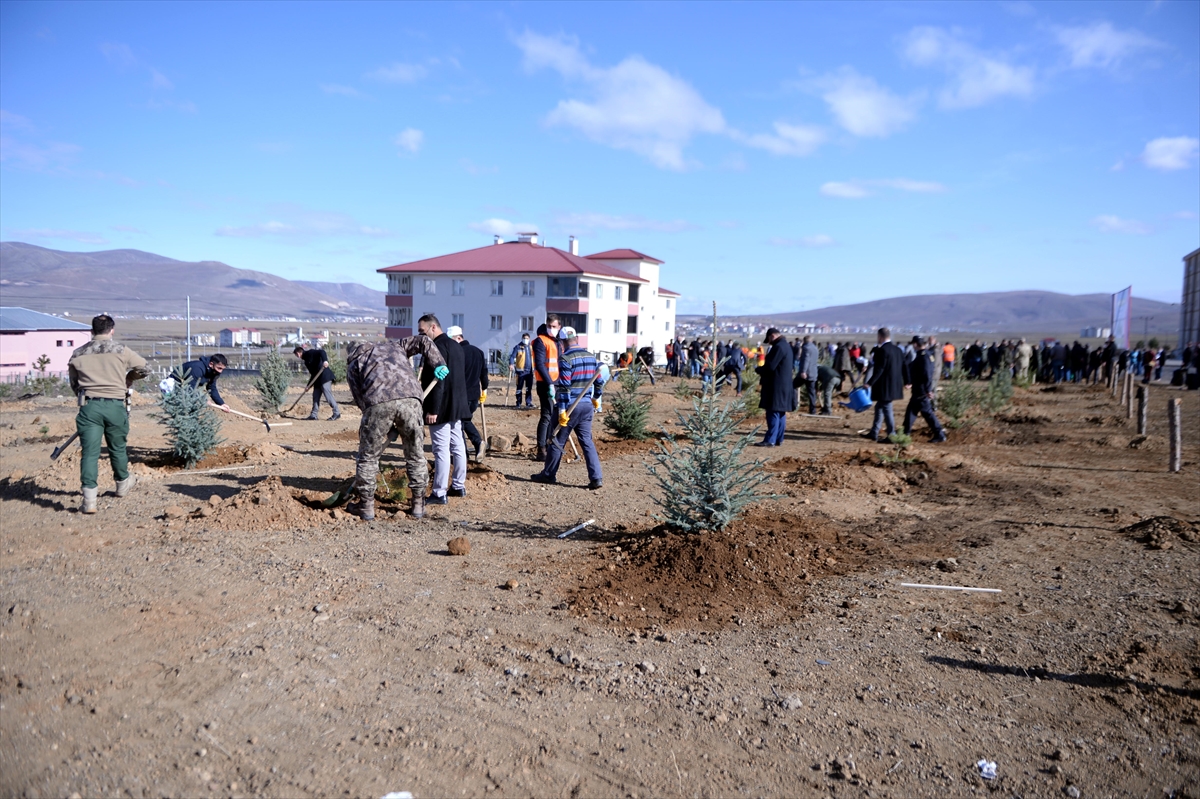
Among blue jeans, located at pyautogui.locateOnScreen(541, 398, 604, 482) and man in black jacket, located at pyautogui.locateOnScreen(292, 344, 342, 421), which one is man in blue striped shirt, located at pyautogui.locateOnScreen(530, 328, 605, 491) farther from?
man in black jacket, located at pyautogui.locateOnScreen(292, 344, 342, 421)

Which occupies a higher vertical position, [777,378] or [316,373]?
[777,378]

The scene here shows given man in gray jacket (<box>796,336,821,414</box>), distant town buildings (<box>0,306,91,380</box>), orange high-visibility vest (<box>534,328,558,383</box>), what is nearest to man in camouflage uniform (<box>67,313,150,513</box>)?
orange high-visibility vest (<box>534,328,558,383</box>)

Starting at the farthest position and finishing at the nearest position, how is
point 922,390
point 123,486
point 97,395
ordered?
point 922,390 → point 123,486 → point 97,395

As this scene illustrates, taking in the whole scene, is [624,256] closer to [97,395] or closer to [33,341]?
[33,341]

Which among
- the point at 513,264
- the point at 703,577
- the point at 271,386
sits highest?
the point at 513,264

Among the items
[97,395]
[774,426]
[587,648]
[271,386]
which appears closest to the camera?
Answer: [587,648]

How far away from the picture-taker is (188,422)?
952cm

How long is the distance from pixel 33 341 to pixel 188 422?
2860 centimetres

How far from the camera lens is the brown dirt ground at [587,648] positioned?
3.31 meters

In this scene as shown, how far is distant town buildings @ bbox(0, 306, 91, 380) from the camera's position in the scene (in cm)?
3108

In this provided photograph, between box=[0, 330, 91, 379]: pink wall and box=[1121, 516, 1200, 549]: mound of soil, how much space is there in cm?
3294

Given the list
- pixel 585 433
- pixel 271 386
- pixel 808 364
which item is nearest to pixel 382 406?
pixel 585 433

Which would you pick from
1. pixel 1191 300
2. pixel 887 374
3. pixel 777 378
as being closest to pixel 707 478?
pixel 777 378

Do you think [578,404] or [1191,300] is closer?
[578,404]
